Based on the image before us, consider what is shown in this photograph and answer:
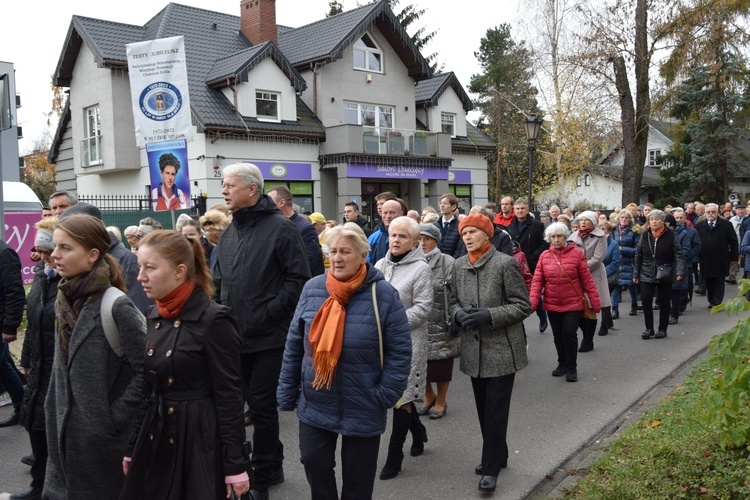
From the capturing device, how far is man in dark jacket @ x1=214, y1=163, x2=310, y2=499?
181 inches

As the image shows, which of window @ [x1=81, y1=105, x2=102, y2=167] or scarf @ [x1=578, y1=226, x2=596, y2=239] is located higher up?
window @ [x1=81, y1=105, x2=102, y2=167]

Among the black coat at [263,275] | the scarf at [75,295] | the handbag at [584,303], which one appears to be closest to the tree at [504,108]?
the handbag at [584,303]

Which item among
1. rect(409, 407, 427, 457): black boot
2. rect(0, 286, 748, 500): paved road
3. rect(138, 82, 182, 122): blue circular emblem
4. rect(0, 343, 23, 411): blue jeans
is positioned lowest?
rect(0, 286, 748, 500): paved road

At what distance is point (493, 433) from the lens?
187 inches

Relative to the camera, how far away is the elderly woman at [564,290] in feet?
25.8

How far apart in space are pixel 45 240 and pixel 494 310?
3.36m

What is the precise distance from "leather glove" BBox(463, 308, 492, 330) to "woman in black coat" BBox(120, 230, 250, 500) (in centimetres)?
205

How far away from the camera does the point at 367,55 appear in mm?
28516

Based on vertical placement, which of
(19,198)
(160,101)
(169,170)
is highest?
(160,101)

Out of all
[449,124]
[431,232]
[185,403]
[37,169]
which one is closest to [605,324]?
[431,232]

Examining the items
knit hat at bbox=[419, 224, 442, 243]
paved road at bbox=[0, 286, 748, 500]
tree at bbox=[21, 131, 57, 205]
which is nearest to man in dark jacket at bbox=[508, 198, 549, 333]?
paved road at bbox=[0, 286, 748, 500]

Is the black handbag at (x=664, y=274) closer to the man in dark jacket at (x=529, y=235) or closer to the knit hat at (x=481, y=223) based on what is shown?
the man in dark jacket at (x=529, y=235)

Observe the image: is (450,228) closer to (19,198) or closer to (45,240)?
(45,240)

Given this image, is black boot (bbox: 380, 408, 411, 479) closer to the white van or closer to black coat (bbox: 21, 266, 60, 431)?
black coat (bbox: 21, 266, 60, 431)
